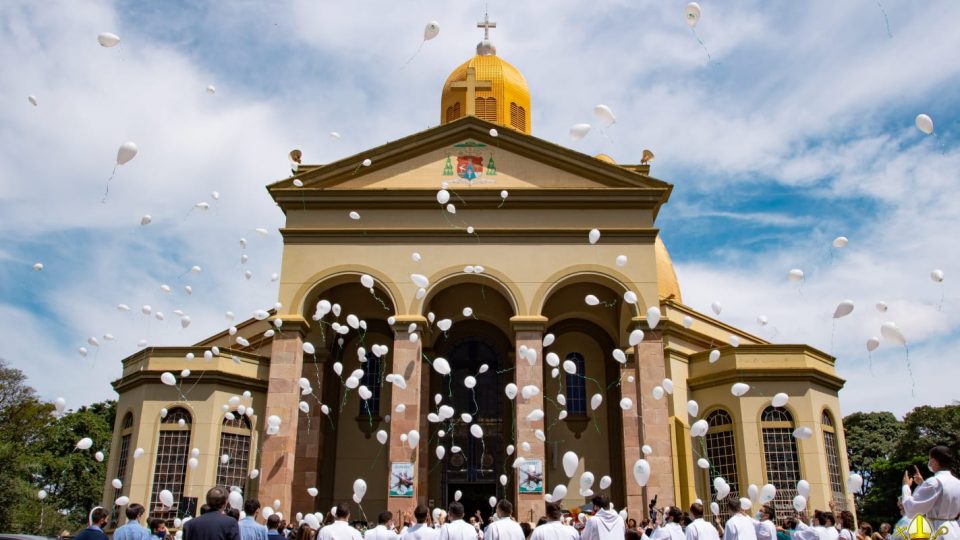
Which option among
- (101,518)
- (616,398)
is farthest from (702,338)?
(101,518)

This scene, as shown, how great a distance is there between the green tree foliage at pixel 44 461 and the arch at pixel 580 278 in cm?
2713

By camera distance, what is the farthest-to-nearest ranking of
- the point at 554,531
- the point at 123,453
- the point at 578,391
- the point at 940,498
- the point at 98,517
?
the point at 578,391, the point at 123,453, the point at 554,531, the point at 98,517, the point at 940,498

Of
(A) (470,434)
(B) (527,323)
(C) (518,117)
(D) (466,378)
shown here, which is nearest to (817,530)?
(D) (466,378)

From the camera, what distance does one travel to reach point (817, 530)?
10461mm

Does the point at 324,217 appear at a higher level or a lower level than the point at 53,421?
higher

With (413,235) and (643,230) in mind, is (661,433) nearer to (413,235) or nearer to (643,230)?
(643,230)

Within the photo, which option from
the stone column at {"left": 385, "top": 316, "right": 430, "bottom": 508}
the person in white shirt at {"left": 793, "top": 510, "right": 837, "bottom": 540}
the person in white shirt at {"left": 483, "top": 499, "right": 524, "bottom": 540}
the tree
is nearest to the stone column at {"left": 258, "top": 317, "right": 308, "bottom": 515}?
the stone column at {"left": 385, "top": 316, "right": 430, "bottom": 508}

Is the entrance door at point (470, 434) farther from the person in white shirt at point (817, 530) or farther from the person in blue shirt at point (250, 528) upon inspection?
the person in blue shirt at point (250, 528)

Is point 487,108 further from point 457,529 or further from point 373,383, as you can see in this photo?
point 457,529

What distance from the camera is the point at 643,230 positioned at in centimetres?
2227

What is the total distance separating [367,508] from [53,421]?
26.9 m

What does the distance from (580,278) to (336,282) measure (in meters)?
7.21

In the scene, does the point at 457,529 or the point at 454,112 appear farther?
the point at 454,112

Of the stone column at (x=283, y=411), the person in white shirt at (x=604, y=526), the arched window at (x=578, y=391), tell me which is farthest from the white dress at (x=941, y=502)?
the arched window at (x=578, y=391)
